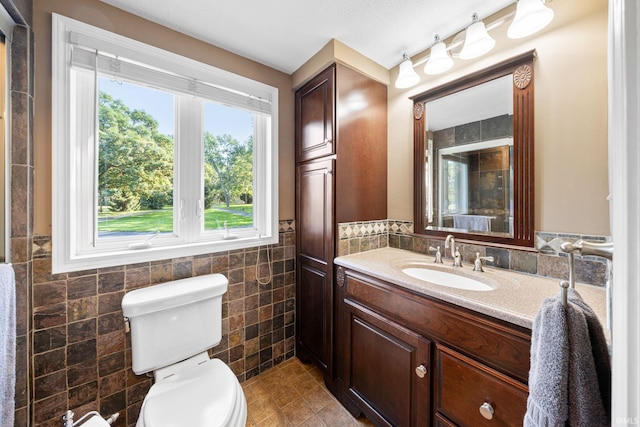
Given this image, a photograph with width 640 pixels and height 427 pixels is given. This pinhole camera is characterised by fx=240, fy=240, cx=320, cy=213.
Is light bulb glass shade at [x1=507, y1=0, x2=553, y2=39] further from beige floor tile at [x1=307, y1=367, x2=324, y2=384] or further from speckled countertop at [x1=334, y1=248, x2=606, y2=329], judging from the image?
beige floor tile at [x1=307, y1=367, x2=324, y2=384]

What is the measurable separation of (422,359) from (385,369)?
26 cm

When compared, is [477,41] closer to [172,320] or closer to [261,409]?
[172,320]

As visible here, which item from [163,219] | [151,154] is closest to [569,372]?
[163,219]

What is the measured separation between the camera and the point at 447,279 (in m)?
1.39

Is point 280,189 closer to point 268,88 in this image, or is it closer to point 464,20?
point 268,88

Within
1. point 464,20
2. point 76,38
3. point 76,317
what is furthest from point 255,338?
point 464,20

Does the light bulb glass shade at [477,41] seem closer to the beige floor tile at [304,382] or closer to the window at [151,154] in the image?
the window at [151,154]

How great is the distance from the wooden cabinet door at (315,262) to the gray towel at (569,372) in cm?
112

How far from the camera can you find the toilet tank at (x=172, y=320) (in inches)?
46.1

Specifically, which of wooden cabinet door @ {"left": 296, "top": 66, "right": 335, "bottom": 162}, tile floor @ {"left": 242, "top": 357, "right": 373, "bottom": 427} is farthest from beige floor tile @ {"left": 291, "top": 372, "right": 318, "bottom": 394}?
wooden cabinet door @ {"left": 296, "top": 66, "right": 335, "bottom": 162}

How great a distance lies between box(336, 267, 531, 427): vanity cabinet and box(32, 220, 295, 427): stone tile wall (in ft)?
2.42

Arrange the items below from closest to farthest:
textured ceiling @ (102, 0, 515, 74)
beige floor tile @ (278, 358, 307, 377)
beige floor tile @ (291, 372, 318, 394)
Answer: textured ceiling @ (102, 0, 515, 74) < beige floor tile @ (291, 372, 318, 394) < beige floor tile @ (278, 358, 307, 377)

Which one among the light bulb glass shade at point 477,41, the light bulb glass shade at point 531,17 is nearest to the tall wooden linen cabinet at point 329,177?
the light bulb glass shade at point 477,41

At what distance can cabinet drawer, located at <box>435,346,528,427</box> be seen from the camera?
81cm
